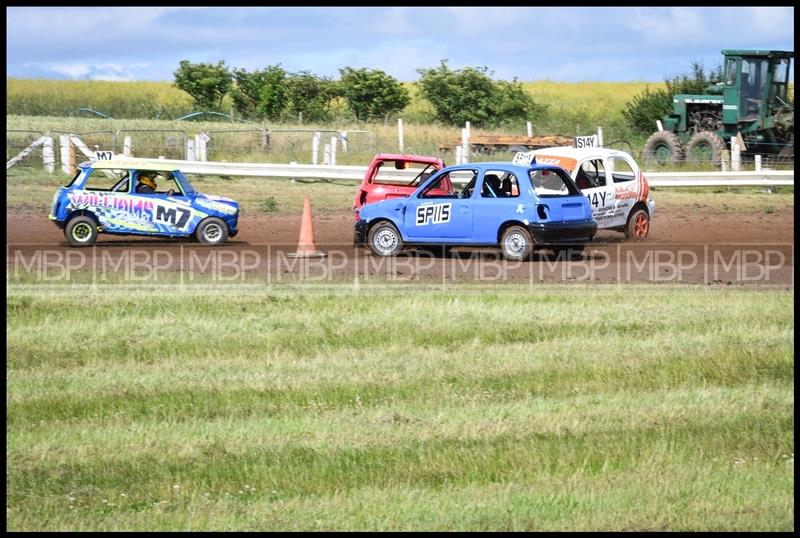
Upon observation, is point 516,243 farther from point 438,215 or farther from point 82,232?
point 82,232

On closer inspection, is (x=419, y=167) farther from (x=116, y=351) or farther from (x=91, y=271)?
(x=116, y=351)

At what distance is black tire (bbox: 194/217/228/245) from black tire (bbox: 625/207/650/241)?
6.64m

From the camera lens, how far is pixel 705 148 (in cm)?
3541

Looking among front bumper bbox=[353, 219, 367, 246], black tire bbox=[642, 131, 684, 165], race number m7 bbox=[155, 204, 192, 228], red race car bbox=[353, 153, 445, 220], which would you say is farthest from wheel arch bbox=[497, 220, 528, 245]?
black tire bbox=[642, 131, 684, 165]

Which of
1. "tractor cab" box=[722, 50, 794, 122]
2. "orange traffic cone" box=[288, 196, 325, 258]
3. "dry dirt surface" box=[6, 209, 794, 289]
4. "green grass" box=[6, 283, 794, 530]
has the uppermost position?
"tractor cab" box=[722, 50, 794, 122]

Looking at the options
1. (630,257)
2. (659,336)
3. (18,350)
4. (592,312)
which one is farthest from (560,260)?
(18,350)

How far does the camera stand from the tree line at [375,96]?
5359 centimetres

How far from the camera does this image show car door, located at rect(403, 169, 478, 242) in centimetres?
1795

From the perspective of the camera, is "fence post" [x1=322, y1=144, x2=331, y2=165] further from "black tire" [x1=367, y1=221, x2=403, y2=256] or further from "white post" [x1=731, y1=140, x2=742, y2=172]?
"black tire" [x1=367, y1=221, x2=403, y2=256]

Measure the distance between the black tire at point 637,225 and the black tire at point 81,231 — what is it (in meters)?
8.61

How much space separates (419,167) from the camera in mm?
32062

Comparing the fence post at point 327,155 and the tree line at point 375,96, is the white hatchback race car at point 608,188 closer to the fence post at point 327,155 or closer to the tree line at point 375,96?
the fence post at point 327,155

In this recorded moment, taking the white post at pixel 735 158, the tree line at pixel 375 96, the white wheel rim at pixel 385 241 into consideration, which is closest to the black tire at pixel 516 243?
the white wheel rim at pixel 385 241

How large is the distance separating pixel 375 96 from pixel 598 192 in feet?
122
